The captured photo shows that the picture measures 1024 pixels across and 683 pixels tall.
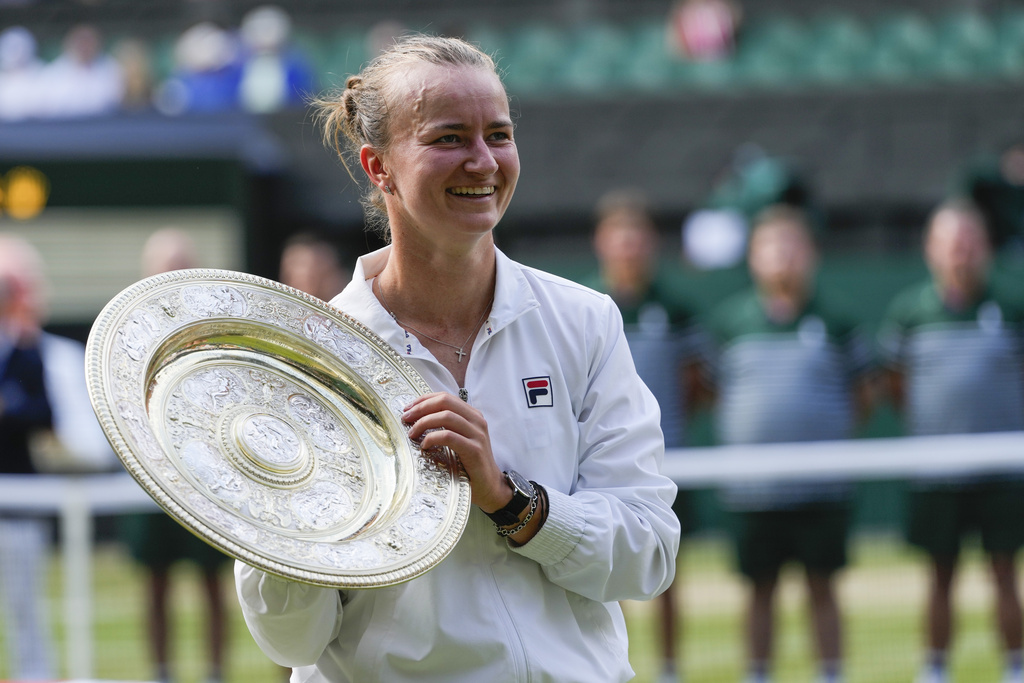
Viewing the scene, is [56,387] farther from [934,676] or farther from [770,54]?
[770,54]

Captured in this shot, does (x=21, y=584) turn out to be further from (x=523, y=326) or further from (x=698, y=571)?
→ (x=523, y=326)

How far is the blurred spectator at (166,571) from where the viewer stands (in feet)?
18.1

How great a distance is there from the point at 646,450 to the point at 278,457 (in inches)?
23.0

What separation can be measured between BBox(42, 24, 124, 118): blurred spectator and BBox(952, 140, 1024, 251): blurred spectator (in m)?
7.18

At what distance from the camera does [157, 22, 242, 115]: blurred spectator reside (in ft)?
36.3

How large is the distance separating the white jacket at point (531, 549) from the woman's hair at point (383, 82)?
8.8 inches

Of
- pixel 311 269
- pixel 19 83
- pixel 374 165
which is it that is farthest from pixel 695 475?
pixel 19 83

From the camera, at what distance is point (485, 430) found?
1.92 meters

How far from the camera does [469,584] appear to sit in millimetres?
1963

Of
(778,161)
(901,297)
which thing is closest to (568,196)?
(778,161)

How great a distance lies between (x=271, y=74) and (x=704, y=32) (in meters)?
4.03

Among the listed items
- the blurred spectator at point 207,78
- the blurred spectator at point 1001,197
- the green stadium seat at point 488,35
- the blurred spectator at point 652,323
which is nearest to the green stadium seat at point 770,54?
the green stadium seat at point 488,35

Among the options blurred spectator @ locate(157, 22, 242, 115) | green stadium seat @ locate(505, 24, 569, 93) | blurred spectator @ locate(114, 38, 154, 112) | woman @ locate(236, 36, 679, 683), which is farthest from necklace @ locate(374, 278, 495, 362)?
green stadium seat @ locate(505, 24, 569, 93)

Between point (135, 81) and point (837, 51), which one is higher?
point (135, 81)
